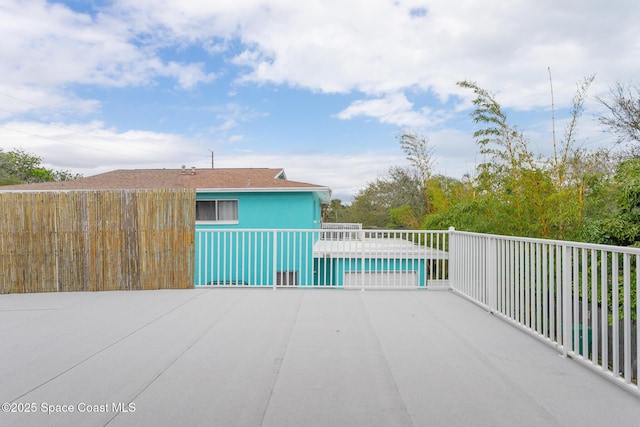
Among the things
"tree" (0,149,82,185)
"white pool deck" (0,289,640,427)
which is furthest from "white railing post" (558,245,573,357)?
"tree" (0,149,82,185)

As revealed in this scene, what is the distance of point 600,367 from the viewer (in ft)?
7.88

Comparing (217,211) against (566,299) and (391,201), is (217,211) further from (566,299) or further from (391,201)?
(391,201)

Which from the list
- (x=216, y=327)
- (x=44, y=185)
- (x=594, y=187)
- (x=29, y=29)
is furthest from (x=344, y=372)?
(x=44, y=185)

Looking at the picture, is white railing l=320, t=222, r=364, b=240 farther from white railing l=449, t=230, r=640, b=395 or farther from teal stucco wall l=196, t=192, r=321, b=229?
white railing l=449, t=230, r=640, b=395

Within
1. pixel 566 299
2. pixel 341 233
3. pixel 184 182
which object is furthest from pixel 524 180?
pixel 184 182

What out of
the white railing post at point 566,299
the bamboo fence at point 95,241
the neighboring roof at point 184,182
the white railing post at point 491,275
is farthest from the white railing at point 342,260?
the white railing post at point 566,299

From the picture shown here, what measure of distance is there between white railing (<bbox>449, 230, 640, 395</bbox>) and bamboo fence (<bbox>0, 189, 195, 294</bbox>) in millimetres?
3993

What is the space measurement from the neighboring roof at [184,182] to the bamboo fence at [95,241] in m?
4.40

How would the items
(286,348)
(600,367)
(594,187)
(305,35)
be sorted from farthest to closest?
(305,35) → (594,187) → (286,348) → (600,367)

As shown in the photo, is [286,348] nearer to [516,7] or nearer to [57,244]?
[57,244]

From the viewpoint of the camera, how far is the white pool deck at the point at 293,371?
74.5 inches

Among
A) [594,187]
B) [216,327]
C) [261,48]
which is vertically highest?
[261,48]

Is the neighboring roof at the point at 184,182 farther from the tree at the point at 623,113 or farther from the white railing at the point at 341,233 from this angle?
the tree at the point at 623,113

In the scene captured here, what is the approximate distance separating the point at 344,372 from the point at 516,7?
664 centimetres
